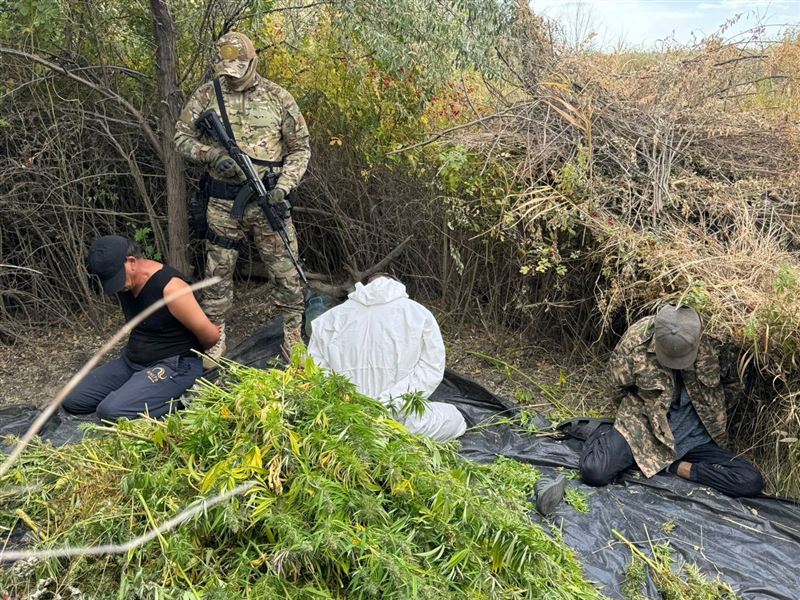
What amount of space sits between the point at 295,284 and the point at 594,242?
71.4 inches

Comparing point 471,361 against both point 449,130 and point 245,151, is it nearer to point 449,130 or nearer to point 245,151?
point 449,130

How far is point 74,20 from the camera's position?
14.5ft

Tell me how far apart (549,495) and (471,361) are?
1594 millimetres

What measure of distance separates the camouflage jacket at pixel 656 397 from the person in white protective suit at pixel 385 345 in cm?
94

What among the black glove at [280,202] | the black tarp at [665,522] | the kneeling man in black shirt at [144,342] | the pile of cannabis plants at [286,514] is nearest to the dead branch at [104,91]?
the black glove at [280,202]

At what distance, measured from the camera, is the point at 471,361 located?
Answer: 14.9 ft

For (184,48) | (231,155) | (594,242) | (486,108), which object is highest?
(184,48)

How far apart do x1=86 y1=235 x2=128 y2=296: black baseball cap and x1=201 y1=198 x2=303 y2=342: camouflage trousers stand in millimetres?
808

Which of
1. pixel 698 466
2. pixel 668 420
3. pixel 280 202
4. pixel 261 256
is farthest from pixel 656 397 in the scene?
pixel 261 256

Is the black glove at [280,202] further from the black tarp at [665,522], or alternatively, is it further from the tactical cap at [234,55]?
the black tarp at [665,522]

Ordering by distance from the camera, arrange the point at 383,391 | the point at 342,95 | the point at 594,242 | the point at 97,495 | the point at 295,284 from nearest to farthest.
Result: the point at 97,495 < the point at 383,391 < the point at 594,242 < the point at 295,284 < the point at 342,95

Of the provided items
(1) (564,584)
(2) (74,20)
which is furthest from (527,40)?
(1) (564,584)

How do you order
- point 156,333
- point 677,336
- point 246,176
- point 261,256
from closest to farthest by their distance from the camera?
1. point 677,336
2. point 156,333
3. point 246,176
4. point 261,256

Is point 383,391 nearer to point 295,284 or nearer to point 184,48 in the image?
point 295,284
